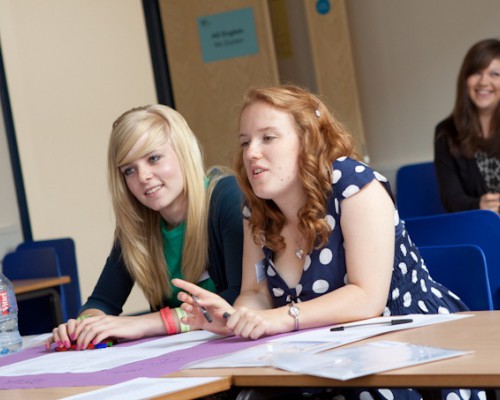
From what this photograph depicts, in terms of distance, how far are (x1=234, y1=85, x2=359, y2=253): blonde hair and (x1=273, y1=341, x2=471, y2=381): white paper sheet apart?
57cm

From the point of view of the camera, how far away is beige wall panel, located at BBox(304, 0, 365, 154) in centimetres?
613

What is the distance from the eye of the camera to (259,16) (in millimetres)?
6359

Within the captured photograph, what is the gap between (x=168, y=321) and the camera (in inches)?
97.7

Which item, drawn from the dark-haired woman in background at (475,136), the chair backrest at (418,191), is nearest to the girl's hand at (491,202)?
the dark-haired woman in background at (475,136)

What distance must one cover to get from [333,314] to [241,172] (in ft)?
1.72

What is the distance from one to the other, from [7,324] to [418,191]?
→ 126 inches

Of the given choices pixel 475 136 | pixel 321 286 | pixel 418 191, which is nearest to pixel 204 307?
pixel 321 286

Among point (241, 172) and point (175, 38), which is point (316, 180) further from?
point (175, 38)

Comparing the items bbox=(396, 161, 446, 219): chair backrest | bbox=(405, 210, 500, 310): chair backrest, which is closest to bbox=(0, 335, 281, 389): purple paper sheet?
bbox=(405, 210, 500, 310): chair backrest

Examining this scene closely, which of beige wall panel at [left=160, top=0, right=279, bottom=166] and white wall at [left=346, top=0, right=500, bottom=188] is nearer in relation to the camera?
white wall at [left=346, top=0, right=500, bottom=188]

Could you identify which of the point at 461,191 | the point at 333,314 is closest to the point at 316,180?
the point at 333,314

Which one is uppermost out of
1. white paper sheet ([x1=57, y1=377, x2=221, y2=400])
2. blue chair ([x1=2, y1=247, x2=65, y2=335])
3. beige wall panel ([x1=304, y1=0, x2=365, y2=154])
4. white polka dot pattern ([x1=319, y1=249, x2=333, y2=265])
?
beige wall panel ([x1=304, y1=0, x2=365, y2=154])

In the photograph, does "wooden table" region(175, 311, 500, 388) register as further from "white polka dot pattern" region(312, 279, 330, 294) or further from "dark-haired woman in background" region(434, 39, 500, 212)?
"dark-haired woman in background" region(434, 39, 500, 212)

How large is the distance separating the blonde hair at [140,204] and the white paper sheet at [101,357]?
36cm
